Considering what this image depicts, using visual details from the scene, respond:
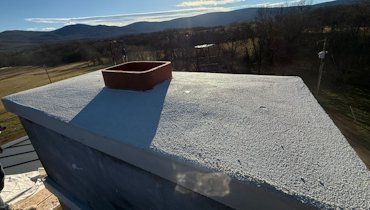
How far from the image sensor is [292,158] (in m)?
1.31

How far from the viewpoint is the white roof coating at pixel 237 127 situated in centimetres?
116

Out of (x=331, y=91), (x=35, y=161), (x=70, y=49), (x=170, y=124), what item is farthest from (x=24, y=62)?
(x=170, y=124)

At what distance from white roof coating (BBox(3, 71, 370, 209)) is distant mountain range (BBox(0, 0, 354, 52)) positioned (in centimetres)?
9936

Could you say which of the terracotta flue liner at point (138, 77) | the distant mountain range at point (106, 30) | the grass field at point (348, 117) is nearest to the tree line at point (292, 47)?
the grass field at point (348, 117)

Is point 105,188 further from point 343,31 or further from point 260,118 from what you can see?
point 343,31

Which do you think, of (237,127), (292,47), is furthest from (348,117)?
(237,127)

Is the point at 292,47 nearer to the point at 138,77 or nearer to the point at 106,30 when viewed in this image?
the point at 138,77

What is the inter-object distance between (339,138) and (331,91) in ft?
64.9

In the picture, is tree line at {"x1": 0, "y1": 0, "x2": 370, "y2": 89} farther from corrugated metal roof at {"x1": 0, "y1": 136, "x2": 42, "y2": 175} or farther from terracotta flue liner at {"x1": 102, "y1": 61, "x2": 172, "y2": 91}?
terracotta flue liner at {"x1": 102, "y1": 61, "x2": 172, "y2": 91}

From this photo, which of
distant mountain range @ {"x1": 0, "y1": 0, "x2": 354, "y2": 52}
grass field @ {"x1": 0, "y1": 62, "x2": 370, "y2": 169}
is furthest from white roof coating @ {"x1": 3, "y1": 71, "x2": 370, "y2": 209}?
distant mountain range @ {"x1": 0, "y1": 0, "x2": 354, "y2": 52}

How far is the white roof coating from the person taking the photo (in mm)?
1159

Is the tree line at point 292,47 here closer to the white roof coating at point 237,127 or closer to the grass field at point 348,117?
the grass field at point 348,117

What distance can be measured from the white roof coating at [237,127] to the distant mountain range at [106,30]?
99361 mm

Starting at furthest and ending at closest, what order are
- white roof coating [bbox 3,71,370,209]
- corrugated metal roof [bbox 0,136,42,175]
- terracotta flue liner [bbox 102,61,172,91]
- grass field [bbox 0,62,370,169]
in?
1. grass field [bbox 0,62,370,169]
2. corrugated metal roof [bbox 0,136,42,175]
3. terracotta flue liner [bbox 102,61,172,91]
4. white roof coating [bbox 3,71,370,209]
